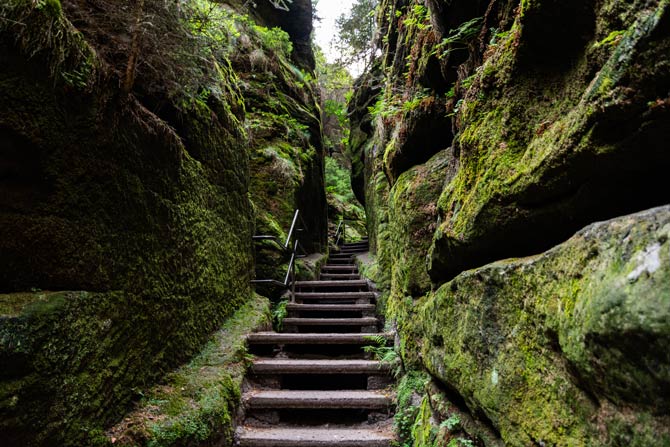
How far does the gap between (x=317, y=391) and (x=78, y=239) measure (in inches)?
105

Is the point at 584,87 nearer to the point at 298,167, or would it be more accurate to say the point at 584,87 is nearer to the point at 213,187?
the point at 213,187

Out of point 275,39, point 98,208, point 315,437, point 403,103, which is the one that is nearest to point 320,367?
point 315,437

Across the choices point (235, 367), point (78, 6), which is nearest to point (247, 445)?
point (235, 367)

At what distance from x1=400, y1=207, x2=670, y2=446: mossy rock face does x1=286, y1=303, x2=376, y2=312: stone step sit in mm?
3718

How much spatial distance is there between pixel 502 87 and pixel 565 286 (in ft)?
3.91

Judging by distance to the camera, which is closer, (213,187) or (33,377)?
(33,377)

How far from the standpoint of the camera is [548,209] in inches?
62.9

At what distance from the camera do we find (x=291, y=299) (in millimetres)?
6289

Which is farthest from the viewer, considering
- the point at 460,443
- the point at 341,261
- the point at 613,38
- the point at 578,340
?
the point at 341,261

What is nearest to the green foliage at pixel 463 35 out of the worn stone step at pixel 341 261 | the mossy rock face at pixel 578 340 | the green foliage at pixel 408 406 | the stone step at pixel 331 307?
the mossy rock face at pixel 578 340

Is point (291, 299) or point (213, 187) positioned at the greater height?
point (213, 187)

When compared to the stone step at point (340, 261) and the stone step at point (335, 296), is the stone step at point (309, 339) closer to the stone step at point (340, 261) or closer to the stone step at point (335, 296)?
the stone step at point (335, 296)

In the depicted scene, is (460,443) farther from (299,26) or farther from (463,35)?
(299,26)

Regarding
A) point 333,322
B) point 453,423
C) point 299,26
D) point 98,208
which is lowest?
point 453,423
